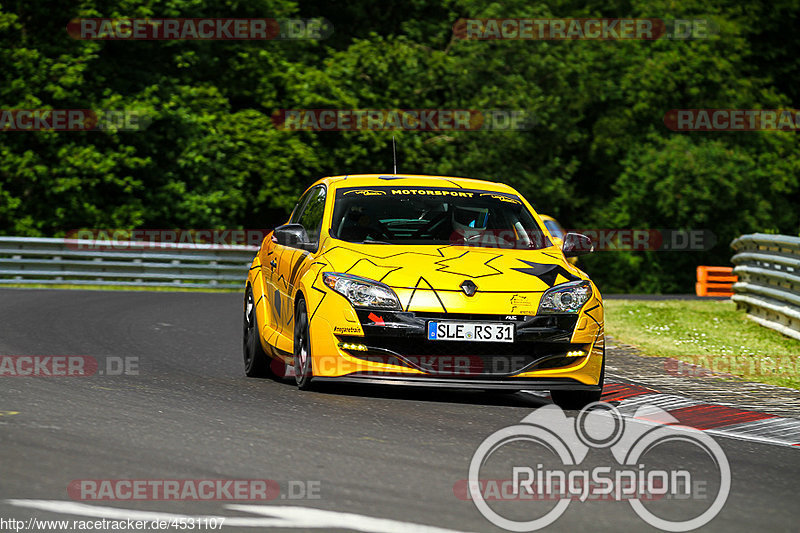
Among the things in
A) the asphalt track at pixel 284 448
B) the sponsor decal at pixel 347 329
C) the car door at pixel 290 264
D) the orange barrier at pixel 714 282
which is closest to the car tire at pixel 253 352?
the asphalt track at pixel 284 448

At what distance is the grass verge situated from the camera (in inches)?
495

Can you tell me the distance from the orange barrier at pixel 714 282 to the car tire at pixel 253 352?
26.8 m

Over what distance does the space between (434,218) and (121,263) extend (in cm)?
1723

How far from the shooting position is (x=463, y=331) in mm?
9094

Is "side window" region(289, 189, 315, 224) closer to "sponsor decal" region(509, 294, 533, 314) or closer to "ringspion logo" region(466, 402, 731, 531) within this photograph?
"sponsor decal" region(509, 294, 533, 314)

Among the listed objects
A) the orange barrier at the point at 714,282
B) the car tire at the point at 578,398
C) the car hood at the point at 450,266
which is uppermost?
the car hood at the point at 450,266

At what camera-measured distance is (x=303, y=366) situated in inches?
384

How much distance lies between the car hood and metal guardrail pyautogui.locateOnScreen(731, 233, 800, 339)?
6370mm

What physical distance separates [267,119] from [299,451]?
3263cm

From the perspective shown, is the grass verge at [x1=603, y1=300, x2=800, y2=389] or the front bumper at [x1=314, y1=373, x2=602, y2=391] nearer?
the front bumper at [x1=314, y1=373, x2=602, y2=391]

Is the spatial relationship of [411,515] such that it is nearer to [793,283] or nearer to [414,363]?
[414,363]

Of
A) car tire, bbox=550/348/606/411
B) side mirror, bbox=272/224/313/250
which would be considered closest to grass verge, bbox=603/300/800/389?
car tire, bbox=550/348/606/411

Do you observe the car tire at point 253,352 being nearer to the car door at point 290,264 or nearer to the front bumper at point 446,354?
the car door at point 290,264

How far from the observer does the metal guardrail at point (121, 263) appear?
1038 inches
